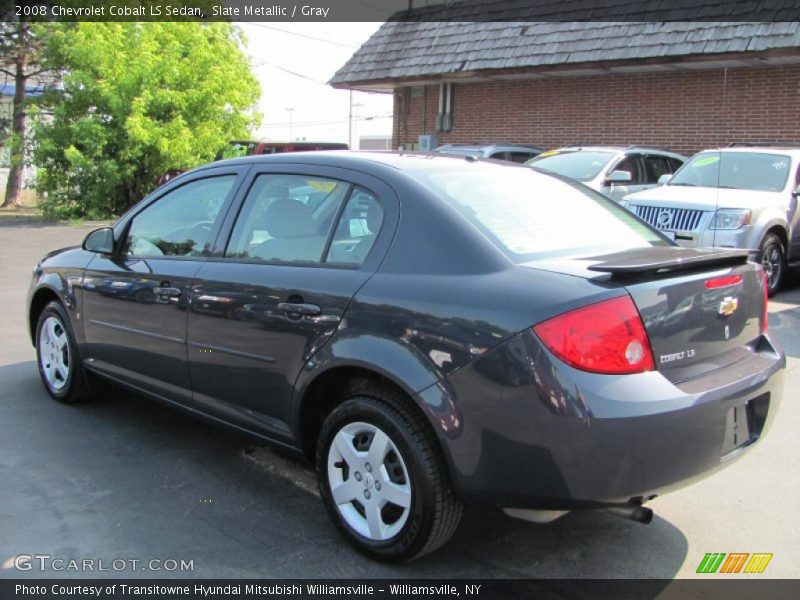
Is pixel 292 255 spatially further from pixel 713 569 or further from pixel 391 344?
pixel 713 569

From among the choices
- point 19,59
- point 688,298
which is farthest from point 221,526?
point 19,59

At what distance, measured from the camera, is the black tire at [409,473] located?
3.01m

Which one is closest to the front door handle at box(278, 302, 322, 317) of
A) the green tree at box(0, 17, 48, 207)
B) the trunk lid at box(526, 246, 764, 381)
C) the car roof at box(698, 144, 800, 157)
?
the trunk lid at box(526, 246, 764, 381)

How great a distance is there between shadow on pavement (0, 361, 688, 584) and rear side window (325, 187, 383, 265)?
1.21 metres

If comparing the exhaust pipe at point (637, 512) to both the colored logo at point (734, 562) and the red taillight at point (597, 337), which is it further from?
the red taillight at point (597, 337)

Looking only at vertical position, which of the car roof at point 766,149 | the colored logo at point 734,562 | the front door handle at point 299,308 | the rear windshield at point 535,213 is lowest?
the colored logo at point 734,562

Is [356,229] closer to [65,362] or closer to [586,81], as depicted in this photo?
[65,362]

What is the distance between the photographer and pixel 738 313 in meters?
3.30

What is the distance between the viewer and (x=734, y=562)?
331 cm

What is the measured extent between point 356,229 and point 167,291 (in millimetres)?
1233

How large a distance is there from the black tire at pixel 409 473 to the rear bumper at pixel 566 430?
0.11 m

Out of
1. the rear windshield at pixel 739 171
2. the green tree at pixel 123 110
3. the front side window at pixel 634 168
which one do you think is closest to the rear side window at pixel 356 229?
the rear windshield at pixel 739 171

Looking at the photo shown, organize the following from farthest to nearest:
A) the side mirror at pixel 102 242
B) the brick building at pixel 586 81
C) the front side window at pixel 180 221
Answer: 1. the brick building at pixel 586 81
2. the side mirror at pixel 102 242
3. the front side window at pixel 180 221

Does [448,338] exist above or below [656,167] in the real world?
below
